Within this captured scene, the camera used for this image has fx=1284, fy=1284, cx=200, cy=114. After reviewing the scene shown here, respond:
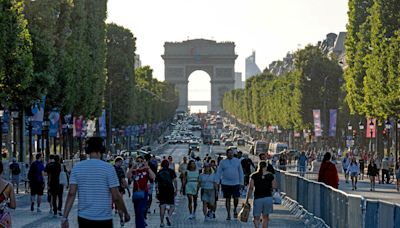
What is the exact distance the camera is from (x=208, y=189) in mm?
36000

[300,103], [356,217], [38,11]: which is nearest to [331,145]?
[300,103]

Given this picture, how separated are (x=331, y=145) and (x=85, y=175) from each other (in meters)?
122

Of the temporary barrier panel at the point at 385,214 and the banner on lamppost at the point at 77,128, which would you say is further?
the banner on lamppost at the point at 77,128

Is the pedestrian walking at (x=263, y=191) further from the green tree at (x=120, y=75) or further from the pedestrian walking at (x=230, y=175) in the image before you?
the green tree at (x=120, y=75)

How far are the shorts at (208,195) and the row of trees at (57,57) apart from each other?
1686 cm

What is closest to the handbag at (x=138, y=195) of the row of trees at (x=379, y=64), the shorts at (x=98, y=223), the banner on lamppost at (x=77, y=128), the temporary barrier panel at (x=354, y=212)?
the temporary barrier panel at (x=354, y=212)

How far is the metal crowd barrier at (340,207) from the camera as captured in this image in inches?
748

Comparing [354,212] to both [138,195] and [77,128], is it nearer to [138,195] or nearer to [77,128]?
[138,195]

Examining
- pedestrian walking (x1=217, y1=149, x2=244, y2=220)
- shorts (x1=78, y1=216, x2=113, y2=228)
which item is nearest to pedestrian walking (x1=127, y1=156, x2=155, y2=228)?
pedestrian walking (x1=217, y1=149, x2=244, y2=220)

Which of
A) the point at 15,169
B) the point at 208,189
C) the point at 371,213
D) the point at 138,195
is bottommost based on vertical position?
the point at 15,169

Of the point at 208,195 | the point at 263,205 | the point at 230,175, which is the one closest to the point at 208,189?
the point at 208,195

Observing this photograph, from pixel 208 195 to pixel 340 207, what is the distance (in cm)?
1084

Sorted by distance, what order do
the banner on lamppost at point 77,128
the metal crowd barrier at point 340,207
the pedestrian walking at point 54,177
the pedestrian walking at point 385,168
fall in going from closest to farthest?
1. the metal crowd barrier at point 340,207
2. the pedestrian walking at point 54,177
3. the pedestrian walking at point 385,168
4. the banner on lamppost at point 77,128

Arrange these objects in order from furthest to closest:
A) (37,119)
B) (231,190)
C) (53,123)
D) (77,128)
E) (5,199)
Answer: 1. (77,128)
2. (53,123)
3. (37,119)
4. (231,190)
5. (5,199)
